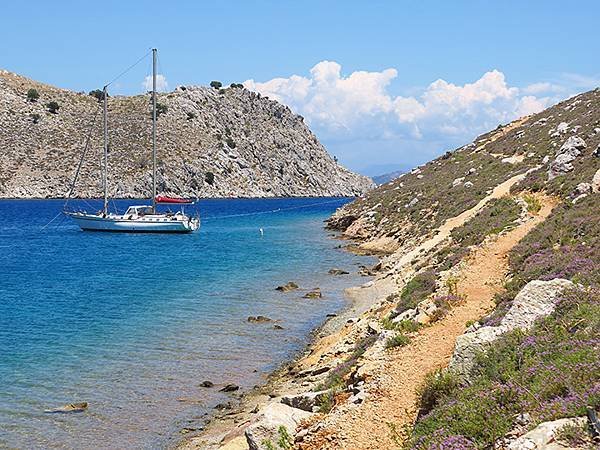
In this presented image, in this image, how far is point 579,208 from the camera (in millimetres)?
24281

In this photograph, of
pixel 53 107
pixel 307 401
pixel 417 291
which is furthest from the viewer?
pixel 53 107

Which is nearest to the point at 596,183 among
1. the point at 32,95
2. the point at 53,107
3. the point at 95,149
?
the point at 95,149

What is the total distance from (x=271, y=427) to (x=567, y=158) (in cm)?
2993

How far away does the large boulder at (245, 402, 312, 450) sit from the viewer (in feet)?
41.2

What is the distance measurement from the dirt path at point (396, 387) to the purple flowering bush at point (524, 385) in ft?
2.88

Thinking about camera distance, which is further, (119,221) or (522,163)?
(119,221)

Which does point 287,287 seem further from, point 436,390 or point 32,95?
point 32,95

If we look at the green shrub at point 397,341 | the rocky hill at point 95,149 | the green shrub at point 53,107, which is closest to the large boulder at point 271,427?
the green shrub at point 397,341

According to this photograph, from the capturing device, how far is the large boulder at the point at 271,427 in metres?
12.6

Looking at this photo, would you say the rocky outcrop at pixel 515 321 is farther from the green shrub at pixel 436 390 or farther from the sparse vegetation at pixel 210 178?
the sparse vegetation at pixel 210 178

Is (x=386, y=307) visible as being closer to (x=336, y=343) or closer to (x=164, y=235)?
(x=336, y=343)

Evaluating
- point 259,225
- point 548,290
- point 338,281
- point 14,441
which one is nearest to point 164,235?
point 259,225

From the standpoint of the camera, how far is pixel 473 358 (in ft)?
41.7

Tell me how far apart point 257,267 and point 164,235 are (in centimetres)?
3732
